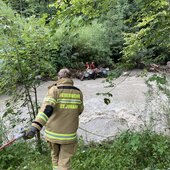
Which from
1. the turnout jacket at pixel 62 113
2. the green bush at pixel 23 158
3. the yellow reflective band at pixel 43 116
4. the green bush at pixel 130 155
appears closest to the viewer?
the yellow reflective band at pixel 43 116

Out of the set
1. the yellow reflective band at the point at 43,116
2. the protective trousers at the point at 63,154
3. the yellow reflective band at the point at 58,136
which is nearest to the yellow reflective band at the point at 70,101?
the yellow reflective band at the point at 43,116

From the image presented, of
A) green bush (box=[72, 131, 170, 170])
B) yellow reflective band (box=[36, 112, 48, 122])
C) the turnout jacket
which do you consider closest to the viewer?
yellow reflective band (box=[36, 112, 48, 122])

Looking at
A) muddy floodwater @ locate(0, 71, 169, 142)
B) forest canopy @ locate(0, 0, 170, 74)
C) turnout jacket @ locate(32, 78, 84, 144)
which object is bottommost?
muddy floodwater @ locate(0, 71, 169, 142)

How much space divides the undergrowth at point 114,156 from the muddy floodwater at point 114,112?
0.76 m

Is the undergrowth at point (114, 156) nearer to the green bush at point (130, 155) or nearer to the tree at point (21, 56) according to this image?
the green bush at point (130, 155)

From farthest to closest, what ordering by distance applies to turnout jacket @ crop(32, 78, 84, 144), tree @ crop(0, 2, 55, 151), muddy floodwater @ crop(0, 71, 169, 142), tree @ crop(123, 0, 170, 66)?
muddy floodwater @ crop(0, 71, 169, 142)
tree @ crop(0, 2, 55, 151)
tree @ crop(123, 0, 170, 66)
turnout jacket @ crop(32, 78, 84, 144)

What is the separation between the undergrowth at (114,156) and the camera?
463 cm

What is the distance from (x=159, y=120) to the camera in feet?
20.5

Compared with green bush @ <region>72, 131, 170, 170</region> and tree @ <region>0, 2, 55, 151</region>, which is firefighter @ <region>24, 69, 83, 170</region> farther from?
tree @ <region>0, 2, 55, 151</region>

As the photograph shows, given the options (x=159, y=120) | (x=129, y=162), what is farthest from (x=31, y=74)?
(x=159, y=120)

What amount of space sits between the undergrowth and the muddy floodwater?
76 centimetres

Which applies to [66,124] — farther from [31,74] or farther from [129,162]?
[31,74]

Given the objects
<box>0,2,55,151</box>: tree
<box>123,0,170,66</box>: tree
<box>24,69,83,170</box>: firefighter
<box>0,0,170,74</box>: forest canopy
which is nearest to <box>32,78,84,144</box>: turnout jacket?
<box>24,69,83,170</box>: firefighter

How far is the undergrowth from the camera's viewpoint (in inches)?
182
